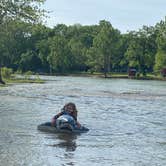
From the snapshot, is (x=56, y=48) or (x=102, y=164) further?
(x=56, y=48)

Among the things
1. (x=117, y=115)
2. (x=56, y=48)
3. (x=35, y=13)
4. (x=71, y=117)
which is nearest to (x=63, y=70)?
(x=56, y=48)

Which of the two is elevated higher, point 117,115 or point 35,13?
point 35,13

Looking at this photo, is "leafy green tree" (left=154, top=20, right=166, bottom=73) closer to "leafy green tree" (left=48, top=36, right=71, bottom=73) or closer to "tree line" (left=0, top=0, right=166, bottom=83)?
"tree line" (left=0, top=0, right=166, bottom=83)

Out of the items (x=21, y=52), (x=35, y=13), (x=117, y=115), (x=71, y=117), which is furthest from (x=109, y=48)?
(x=71, y=117)

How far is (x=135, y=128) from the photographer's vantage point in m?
27.6

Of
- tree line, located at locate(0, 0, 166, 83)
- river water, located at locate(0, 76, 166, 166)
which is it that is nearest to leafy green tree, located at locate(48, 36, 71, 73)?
tree line, located at locate(0, 0, 166, 83)

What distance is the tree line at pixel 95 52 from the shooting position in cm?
14962

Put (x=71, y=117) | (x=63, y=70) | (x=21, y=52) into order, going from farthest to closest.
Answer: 1. (x=21, y=52)
2. (x=63, y=70)
3. (x=71, y=117)

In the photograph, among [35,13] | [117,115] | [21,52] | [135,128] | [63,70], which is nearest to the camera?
[135,128]

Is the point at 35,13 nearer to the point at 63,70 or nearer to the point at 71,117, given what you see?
the point at 71,117

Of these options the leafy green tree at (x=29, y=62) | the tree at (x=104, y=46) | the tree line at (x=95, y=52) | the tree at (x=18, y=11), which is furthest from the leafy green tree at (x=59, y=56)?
the tree at (x=18, y=11)

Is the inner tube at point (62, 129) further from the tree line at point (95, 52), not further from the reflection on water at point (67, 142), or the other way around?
the tree line at point (95, 52)

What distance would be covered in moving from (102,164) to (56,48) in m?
147

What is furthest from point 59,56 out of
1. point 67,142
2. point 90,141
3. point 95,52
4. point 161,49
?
point 67,142
